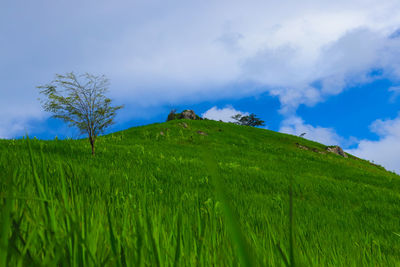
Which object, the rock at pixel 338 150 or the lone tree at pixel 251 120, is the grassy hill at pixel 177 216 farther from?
the lone tree at pixel 251 120

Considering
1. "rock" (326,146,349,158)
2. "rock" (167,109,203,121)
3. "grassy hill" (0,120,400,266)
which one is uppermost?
"rock" (167,109,203,121)

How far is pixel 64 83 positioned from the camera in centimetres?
1054

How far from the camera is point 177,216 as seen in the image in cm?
190

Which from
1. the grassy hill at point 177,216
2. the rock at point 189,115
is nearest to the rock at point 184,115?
the rock at point 189,115

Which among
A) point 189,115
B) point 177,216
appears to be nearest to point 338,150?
point 189,115

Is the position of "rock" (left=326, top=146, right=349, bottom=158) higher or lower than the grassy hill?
higher

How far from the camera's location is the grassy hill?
2.67 ft

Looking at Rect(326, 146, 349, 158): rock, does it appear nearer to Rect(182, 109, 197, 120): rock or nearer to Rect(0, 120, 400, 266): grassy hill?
Rect(0, 120, 400, 266): grassy hill

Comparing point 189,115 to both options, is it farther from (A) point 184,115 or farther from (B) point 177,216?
(B) point 177,216

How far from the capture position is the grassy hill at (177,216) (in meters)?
0.81

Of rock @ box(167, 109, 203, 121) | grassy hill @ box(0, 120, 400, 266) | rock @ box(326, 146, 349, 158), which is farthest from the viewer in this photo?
rock @ box(167, 109, 203, 121)

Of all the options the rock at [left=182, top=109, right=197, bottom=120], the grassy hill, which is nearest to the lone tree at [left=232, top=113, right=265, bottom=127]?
the rock at [left=182, top=109, right=197, bottom=120]

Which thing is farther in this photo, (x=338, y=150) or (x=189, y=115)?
(x=189, y=115)

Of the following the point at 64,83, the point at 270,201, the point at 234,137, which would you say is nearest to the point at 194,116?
the point at 234,137
